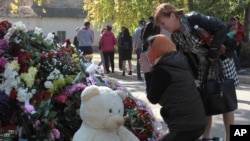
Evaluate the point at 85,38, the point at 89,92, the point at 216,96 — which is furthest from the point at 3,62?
the point at 85,38

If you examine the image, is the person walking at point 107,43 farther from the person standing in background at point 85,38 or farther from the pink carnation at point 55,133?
the pink carnation at point 55,133

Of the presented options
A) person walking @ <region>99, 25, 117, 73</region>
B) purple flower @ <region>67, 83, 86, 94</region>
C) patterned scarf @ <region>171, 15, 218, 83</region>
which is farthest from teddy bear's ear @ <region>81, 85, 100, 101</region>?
person walking @ <region>99, 25, 117, 73</region>

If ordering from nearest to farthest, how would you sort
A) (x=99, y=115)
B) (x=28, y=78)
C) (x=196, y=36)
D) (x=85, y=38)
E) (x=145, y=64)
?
(x=99, y=115), (x=145, y=64), (x=28, y=78), (x=196, y=36), (x=85, y=38)

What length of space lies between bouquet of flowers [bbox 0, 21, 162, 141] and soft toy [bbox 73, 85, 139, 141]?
601 millimetres

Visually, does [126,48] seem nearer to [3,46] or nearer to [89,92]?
[3,46]

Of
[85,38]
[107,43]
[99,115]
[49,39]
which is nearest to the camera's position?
[99,115]

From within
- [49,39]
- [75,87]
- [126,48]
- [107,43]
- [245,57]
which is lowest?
[245,57]

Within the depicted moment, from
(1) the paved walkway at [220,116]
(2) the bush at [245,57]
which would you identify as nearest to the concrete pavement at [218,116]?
(1) the paved walkway at [220,116]

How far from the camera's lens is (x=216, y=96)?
5.36 m

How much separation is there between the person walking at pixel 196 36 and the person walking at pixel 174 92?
724mm

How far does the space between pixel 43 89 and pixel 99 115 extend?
0.97 m

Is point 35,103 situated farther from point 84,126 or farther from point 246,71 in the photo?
point 246,71

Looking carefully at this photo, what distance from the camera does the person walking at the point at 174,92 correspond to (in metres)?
4.14

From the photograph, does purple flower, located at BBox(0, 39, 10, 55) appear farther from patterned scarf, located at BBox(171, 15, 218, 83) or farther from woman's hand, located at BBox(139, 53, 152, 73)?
patterned scarf, located at BBox(171, 15, 218, 83)
